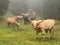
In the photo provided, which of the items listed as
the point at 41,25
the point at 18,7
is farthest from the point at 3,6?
the point at 41,25

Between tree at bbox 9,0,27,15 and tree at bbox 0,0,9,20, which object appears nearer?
tree at bbox 0,0,9,20

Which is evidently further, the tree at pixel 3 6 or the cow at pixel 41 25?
the tree at pixel 3 6

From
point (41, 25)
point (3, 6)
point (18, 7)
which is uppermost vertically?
point (41, 25)

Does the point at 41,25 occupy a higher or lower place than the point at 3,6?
higher

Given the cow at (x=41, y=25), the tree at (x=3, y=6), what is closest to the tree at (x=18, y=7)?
the tree at (x=3, y=6)

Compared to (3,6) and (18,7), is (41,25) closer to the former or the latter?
(3,6)

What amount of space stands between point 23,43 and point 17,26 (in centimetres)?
959

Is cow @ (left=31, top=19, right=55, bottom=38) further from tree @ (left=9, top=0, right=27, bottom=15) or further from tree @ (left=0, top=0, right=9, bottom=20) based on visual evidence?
tree @ (left=9, top=0, right=27, bottom=15)

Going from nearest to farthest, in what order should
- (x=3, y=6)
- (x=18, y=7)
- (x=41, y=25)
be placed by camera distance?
(x=41, y=25)
(x=3, y=6)
(x=18, y=7)

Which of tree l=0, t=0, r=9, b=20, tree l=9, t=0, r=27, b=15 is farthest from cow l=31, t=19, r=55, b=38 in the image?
tree l=9, t=0, r=27, b=15

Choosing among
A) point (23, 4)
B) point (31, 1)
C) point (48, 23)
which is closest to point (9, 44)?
point (48, 23)

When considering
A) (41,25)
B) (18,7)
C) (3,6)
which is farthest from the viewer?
(18,7)

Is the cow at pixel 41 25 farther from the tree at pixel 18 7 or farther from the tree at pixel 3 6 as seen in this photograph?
the tree at pixel 18 7

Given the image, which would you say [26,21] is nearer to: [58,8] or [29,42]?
[58,8]
